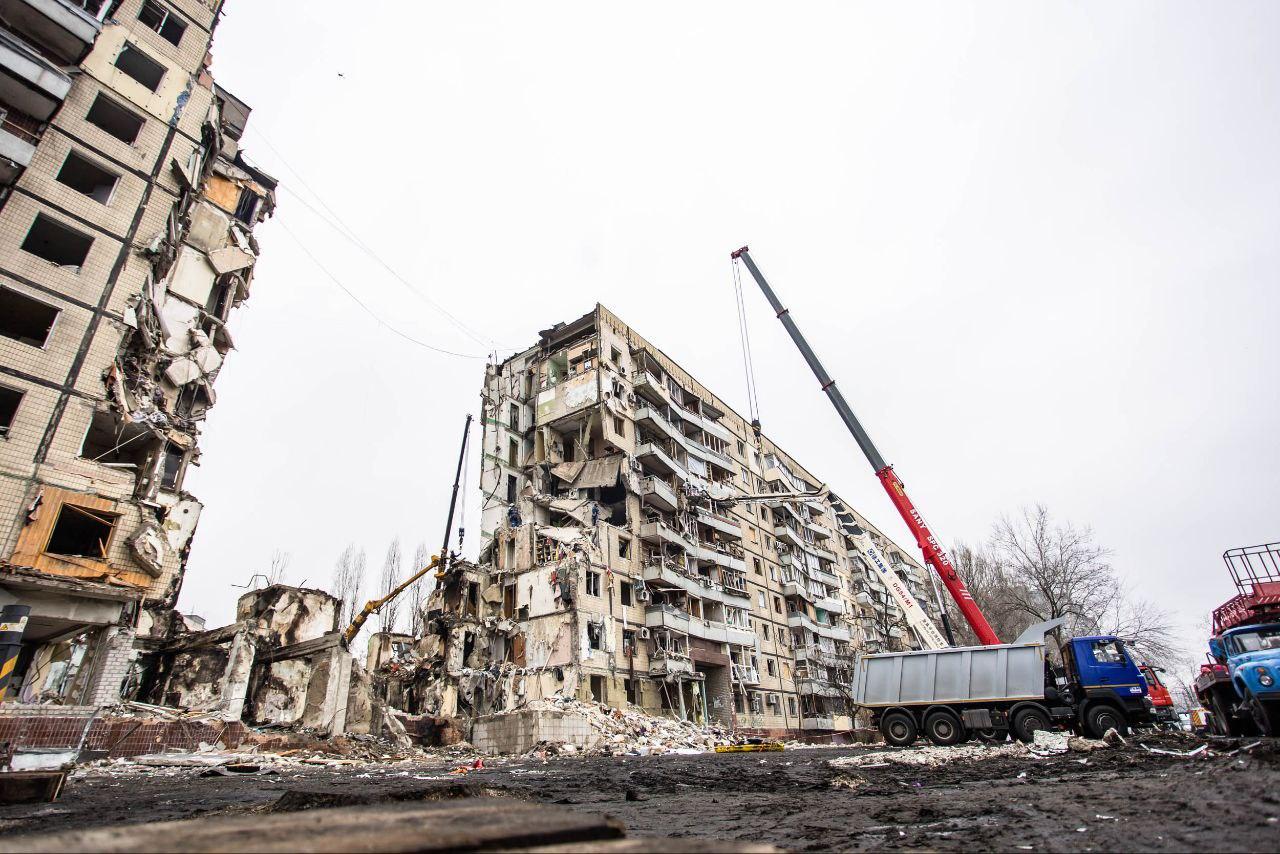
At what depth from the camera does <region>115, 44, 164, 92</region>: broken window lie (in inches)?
817

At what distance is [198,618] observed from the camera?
115 ft

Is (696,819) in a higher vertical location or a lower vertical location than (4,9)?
lower

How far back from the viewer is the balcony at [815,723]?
41.4 metres

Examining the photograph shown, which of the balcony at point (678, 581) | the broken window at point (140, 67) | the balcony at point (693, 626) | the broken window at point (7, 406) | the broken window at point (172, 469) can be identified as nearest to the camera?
the broken window at point (7, 406)

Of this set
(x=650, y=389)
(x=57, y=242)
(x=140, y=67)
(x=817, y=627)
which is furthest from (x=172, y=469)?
(x=817, y=627)

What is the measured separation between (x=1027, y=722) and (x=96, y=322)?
27874 mm

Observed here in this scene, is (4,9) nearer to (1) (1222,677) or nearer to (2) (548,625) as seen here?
(2) (548,625)

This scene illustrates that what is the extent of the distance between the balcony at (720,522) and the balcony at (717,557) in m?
1.60

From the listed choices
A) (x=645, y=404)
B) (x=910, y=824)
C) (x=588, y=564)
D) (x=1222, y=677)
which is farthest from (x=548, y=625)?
(x=910, y=824)

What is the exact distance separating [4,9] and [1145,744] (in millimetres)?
34038

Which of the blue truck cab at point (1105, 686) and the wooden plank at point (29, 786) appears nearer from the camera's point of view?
the wooden plank at point (29, 786)

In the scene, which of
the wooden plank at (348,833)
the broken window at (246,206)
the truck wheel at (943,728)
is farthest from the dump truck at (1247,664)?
the broken window at (246,206)

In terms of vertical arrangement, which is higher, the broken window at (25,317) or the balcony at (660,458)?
the balcony at (660,458)

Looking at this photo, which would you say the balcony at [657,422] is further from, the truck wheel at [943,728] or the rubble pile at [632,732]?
the truck wheel at [943,728]
